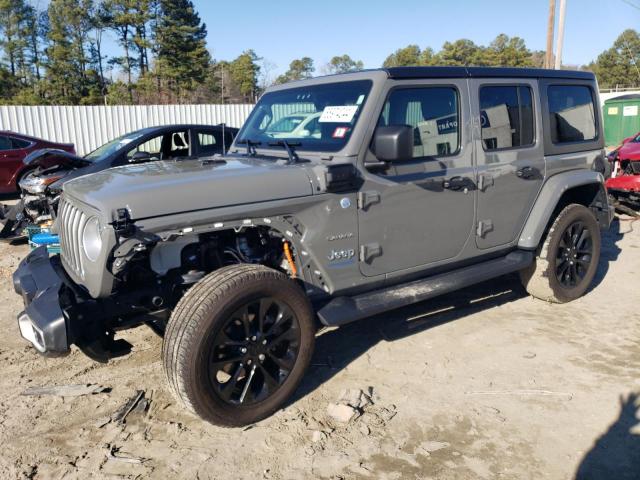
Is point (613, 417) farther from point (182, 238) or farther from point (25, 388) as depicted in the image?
point (25, 388)

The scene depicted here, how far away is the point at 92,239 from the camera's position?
122 inches

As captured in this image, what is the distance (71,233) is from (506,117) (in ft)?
11.4

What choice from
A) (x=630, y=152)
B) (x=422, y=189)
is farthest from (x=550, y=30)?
(x=422, y=189)

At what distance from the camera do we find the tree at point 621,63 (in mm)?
60625

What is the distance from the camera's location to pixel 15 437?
321cm

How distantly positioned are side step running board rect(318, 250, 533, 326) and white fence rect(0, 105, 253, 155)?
16.7 m

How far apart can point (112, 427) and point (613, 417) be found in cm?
309

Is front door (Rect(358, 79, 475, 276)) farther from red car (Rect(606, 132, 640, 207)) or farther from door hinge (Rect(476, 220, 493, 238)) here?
red car (Rect(606, 132, 640, 207))

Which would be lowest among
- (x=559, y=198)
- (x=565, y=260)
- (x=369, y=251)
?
(x=565, y=260)

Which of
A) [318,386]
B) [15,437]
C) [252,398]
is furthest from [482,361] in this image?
[15,437]

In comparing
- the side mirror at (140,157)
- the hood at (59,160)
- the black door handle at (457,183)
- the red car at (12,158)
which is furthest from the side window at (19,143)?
the black door handle at (457,183)

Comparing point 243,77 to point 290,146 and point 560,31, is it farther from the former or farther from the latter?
point 290,146

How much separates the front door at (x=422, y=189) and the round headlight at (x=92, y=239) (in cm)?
161

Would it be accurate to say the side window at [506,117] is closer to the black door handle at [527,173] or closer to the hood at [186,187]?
the black door handle at [527,173]
